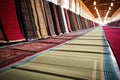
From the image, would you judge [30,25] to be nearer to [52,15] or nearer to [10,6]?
[10,6]

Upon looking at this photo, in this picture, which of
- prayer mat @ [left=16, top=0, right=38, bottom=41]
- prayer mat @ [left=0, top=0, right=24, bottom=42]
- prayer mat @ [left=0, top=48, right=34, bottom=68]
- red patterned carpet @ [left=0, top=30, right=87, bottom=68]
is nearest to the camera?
prayer mat @ [left=0, top=48, right=34, bottom=68]

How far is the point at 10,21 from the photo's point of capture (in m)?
3.77

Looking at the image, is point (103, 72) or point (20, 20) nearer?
point (103, 72)

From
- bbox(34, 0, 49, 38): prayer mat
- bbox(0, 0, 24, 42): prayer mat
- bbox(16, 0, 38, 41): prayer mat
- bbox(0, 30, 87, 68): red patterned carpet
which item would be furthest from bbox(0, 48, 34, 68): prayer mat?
bbox(34, 0, 49, 38): prayer mat

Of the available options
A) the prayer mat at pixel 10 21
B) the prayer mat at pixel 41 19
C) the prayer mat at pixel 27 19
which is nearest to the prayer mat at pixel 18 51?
the prayer mat at pixel 10 21

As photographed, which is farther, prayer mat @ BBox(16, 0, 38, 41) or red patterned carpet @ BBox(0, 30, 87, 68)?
prayer mat @ BBox(16, 0, 38, 41)

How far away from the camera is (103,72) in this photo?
58.4 inches

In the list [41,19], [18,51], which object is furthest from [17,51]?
[41,19]

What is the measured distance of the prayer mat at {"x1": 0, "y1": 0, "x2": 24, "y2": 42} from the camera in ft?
11.7

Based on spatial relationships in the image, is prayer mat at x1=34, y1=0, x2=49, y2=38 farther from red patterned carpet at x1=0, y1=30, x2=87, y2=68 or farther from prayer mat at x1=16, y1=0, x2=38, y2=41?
red patterned carpet at x1=0, y1=30, x2=87, y2=68

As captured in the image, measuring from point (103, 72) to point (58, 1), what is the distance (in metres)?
8.72

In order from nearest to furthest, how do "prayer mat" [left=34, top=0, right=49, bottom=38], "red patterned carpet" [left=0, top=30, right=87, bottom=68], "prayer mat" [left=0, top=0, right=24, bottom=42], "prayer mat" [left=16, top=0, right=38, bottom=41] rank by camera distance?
"red patterned carpet" [left=0, top=30, right=87, bottom=68] < "prayer mat" [left=0, top=0, right=24, bottom=42] < "prayer mat" [left=16, top=0, right=38, bottom=41] < "prayer mat" [left=34, top=0, right=49, bottom=38]

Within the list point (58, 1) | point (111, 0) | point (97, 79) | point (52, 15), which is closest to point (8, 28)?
point (97, 79)

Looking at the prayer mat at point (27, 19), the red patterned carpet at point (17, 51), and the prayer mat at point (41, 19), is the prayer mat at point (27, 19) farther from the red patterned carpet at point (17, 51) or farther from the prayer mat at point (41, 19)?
the red patterned carpet at point (17, 51)
